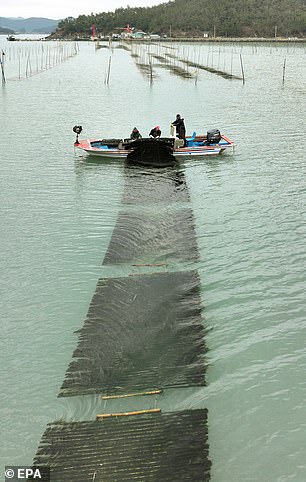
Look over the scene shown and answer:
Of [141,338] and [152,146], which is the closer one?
[141,338]

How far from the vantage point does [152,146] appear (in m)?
20.7

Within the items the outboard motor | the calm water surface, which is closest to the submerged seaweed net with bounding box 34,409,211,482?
the calm water surface

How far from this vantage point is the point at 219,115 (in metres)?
32.8

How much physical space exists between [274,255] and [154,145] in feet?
30.3

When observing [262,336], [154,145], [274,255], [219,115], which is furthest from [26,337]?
[219,115]

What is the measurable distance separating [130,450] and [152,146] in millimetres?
15119

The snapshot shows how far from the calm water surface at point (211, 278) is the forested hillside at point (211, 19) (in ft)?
392

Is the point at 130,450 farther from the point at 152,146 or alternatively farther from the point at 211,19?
the point at 211,19

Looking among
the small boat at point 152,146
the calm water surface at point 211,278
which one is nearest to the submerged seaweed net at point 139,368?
the calm water surface at point 211,278

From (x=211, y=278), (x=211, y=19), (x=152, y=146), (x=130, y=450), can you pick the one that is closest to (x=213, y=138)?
(x=152, y=146)

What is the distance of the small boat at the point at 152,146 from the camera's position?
20977mm

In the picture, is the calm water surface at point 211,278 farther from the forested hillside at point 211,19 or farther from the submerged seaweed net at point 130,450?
the forested hillside at point 211,19

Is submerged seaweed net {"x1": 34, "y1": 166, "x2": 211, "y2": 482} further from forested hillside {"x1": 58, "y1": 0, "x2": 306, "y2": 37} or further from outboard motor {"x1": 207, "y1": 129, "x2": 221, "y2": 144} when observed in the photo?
forested hillside {"x1": 58, "y1": 0, "x2": 306, "y2": 37}

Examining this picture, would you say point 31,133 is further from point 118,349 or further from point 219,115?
point 118,349
